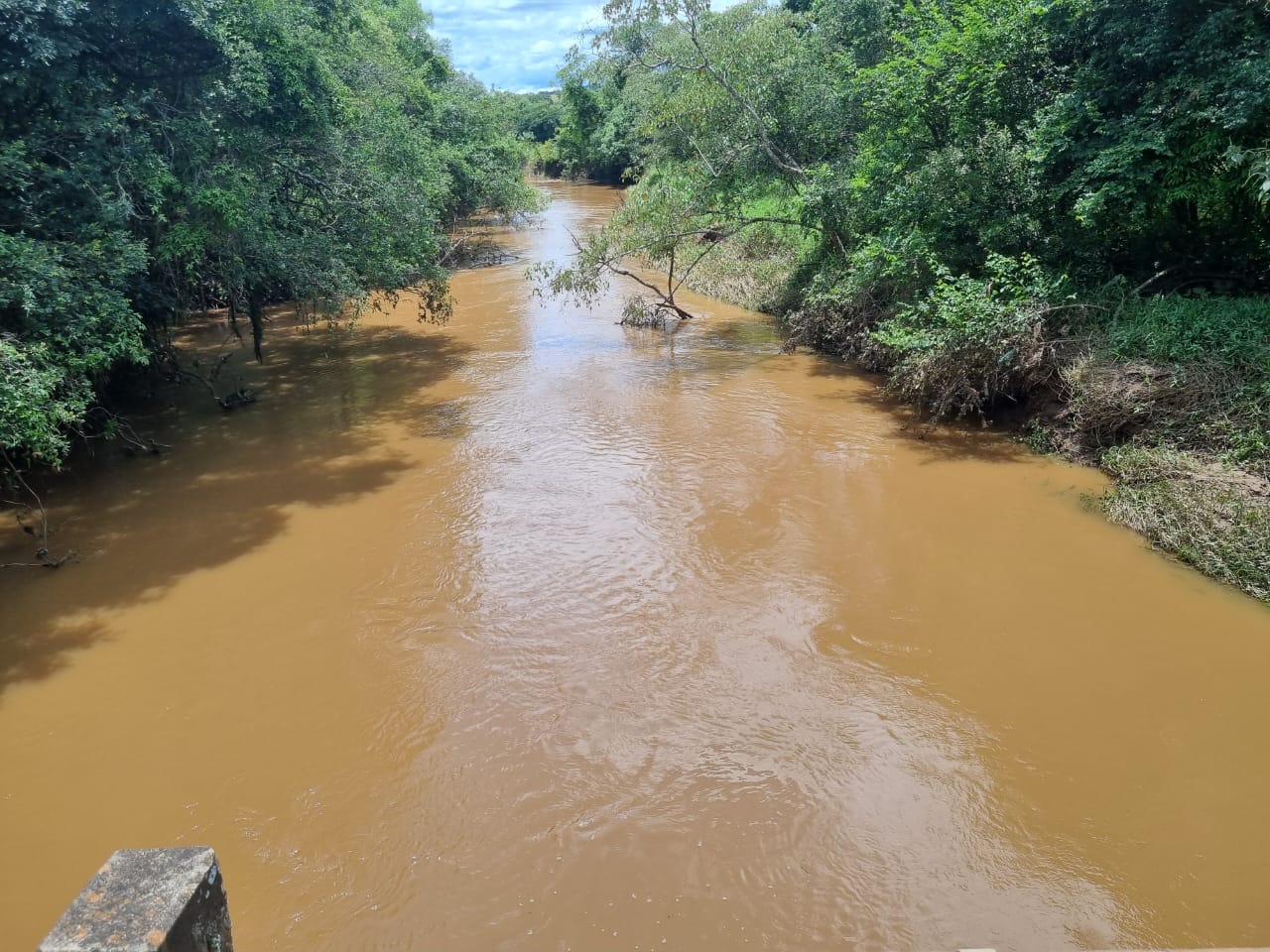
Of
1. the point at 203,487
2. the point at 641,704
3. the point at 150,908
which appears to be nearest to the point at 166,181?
the point at 203,487

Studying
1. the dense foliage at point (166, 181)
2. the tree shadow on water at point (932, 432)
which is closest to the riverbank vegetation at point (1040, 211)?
the tree shadow on water at point (932, 432)

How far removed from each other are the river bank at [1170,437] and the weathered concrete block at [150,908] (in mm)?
7266

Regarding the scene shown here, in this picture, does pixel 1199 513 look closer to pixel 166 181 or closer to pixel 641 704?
pixel 641 704

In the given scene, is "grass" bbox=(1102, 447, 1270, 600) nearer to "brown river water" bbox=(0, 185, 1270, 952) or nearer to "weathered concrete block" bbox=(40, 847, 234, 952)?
"brown river water" bbox=(0, 185, 1270, 952)

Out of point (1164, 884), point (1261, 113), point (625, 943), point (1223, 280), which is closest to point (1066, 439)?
point (1223, 280)

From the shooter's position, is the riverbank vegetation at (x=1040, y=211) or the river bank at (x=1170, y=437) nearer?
the river bank at (x=1170, y=437)

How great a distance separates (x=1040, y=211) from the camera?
9797 mm

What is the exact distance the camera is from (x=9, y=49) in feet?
21.1

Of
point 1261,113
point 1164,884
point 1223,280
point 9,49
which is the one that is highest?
point 9,49

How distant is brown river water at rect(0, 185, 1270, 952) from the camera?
159 inches

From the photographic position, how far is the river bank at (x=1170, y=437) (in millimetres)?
6562

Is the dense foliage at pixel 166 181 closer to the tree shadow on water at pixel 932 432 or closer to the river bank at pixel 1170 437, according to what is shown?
the tree shadow on water at pixel 932 432

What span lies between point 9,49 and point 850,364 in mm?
11122

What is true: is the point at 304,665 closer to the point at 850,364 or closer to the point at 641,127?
the point at 850,364
